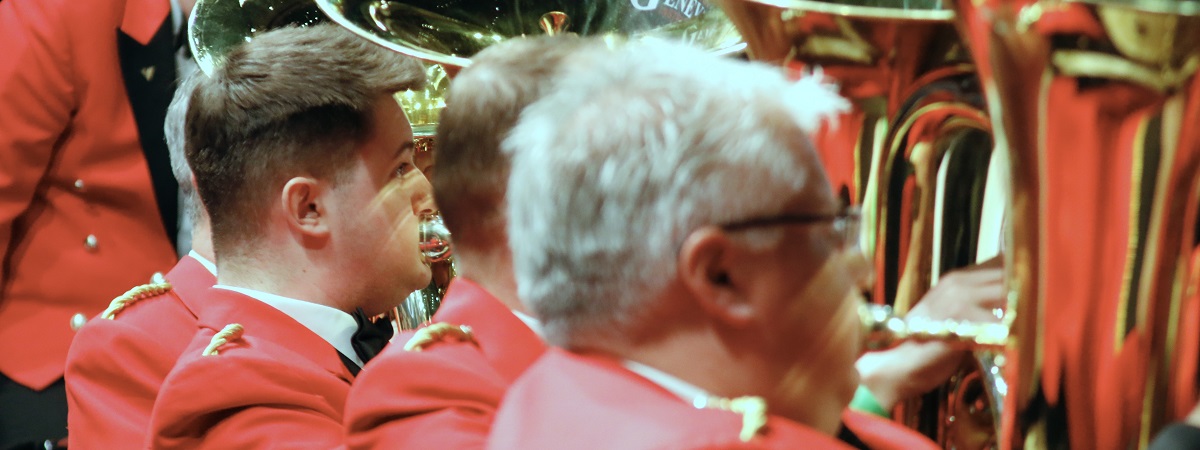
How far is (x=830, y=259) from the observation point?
82 centimetres

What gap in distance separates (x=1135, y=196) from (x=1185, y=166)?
29mm

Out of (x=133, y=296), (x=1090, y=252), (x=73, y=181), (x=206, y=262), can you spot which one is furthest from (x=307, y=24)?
(x=1090, y=252)

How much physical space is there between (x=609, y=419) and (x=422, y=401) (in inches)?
14.4

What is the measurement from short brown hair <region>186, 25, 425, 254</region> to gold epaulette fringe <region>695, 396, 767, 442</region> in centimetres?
83

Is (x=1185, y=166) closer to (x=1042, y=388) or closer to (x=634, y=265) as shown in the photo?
(x=1042, y=388)

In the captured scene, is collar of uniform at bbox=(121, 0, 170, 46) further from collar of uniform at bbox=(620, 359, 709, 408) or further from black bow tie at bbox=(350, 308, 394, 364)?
collar of uniform at bbox=(620, 359, 709, 408)

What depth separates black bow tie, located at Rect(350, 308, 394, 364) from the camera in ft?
5.18

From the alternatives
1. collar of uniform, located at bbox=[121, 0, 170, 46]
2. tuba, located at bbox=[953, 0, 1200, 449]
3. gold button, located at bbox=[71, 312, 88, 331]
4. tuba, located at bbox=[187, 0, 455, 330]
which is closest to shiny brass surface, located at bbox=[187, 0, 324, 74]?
tuba, located at bbox=[187, 0, 455, 330]

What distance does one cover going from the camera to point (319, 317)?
60.1 inches

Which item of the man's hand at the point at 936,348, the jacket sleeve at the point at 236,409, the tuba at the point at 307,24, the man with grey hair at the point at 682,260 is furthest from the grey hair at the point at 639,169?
the tuba at the point at 307,24

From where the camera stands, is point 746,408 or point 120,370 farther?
point 120,370

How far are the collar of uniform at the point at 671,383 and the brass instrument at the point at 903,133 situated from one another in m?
0.29

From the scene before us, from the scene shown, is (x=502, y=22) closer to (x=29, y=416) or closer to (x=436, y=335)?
(x=436, y=335)

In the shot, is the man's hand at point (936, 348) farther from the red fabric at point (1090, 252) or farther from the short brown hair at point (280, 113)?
the short brown hair at point (280, 113)
